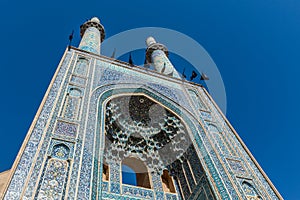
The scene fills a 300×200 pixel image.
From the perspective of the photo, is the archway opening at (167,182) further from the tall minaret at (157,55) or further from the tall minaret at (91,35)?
the tall minaret at (157,55)

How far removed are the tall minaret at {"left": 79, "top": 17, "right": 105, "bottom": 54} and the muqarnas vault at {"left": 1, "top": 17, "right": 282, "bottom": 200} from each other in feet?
5.33

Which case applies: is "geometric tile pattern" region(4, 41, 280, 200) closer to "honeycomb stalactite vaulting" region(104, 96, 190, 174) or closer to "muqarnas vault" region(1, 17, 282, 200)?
"muqarnas vault" region(1, 17, 282, 200)

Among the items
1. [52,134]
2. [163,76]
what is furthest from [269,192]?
[163,76]

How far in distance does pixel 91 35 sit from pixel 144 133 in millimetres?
4781

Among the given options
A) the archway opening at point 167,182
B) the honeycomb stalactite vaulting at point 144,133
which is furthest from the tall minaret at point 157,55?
the archway opening at point 167,182

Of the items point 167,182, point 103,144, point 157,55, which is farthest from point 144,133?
point 157,55

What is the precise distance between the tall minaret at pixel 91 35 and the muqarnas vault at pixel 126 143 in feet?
5.33

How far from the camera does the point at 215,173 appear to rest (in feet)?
14.3

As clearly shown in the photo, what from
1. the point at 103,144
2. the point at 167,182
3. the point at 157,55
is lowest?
the point at 103,144

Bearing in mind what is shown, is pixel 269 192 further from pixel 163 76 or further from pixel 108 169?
pixel 163 76

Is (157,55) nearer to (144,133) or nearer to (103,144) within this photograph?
(144,133)

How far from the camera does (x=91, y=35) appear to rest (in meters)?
9.40

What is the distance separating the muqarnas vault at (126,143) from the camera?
3262mm

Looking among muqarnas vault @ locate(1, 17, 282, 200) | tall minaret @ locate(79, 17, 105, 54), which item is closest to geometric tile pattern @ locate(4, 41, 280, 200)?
muqarnas vault @ locate(1, 17, 282, 200)
